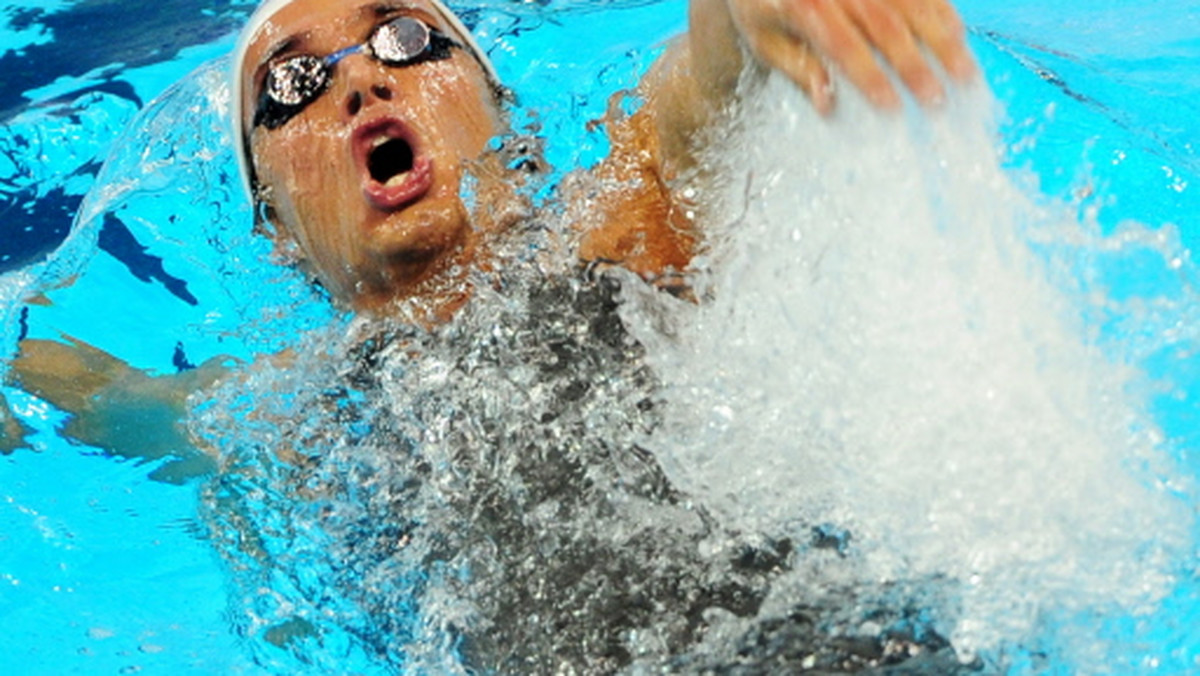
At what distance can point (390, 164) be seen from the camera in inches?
92.4

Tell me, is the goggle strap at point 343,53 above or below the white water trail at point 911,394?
above

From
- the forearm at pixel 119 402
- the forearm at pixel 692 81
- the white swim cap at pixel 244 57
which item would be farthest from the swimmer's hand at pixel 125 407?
the forearm at pixel 692 81

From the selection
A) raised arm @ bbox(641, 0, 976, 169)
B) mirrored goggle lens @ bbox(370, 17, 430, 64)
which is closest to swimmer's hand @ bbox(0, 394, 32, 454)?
mirrored goggle lens @ bbox(370, 17, 430, 64)

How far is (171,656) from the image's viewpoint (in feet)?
7.22

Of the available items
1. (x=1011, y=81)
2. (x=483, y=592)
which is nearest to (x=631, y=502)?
(x=483, y=592)

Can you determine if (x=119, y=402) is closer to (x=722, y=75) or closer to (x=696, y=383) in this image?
(x=696, y=383)

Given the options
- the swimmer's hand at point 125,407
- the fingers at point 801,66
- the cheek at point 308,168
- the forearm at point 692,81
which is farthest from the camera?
the swimmer's hand at point 125,407

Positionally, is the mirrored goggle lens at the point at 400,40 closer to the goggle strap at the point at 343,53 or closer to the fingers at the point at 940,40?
the goggle strap at the point at 343,53

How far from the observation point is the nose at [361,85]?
7.38 feet

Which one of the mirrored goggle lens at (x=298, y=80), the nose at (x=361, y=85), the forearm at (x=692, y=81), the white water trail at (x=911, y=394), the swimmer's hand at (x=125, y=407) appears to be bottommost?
the white water trail at (x=911, y=394)

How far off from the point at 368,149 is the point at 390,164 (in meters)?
0.13

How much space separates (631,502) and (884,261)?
0.53m

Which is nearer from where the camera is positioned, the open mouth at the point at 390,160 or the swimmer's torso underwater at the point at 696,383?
the swimmer's torso underwater at the point at 696,383

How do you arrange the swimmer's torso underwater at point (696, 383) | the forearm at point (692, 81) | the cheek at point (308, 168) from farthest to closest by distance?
the cheek at point (308, 168) < the forearm at point (692, 81) < the swimmer's torso underwater at point (696, 383)
